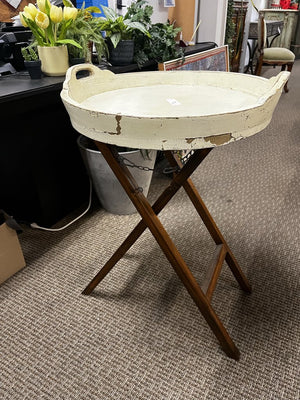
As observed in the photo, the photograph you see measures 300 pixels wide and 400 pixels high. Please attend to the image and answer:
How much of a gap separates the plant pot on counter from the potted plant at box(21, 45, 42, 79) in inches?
15.1

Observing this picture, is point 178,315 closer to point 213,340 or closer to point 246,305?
point 213,340

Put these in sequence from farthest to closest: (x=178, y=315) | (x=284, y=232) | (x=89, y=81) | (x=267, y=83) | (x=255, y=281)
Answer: (x=284, y=232)
(x=255, y=281)
(x=178, y=315)
(x=89, y=81)
(x=267, y=83)


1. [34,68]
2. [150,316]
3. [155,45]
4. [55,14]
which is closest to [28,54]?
[34,68]

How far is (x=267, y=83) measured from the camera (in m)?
0.96

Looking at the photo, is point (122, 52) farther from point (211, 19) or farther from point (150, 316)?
point (211, 19)

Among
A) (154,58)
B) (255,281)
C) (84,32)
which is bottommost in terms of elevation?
(255,281)

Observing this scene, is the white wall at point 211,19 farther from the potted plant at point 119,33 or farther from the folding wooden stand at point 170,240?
the folding wooden stand at point 170,240

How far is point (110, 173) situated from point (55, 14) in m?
0.72

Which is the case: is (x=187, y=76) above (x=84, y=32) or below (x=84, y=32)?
below

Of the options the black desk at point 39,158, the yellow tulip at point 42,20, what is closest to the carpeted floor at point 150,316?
the black desk at point 39,158

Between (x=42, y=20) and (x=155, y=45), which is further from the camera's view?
(x=155, y=45)

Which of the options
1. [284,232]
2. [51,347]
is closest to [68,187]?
[51,347]

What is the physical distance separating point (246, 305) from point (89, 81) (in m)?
1.01

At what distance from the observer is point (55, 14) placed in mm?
1317
